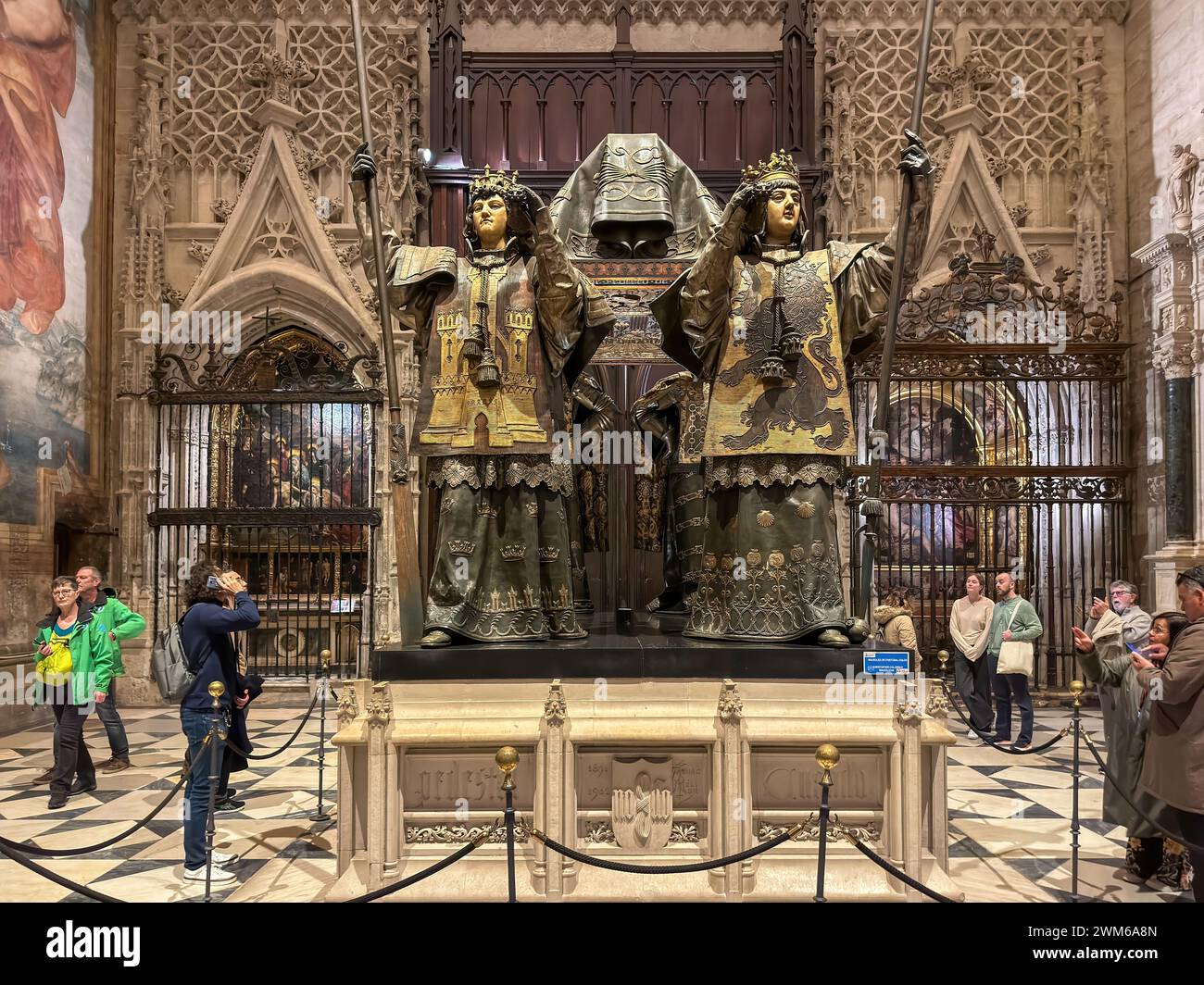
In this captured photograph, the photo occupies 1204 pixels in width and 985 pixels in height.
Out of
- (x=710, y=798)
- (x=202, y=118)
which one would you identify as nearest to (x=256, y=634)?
(x=202, y=118)

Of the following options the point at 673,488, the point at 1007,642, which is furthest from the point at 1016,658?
Answer: the point at 673,488

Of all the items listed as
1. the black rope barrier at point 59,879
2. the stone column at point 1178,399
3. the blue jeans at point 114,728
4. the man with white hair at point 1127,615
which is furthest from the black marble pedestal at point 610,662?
the stone column at point 1178,399

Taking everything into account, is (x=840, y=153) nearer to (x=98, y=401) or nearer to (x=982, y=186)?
(x=982, y=186)

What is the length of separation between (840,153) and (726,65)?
6.42ft

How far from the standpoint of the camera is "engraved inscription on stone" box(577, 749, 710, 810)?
12.1ft

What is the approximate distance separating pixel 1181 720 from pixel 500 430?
3.15 m

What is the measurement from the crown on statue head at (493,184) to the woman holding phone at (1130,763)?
11.6 feet

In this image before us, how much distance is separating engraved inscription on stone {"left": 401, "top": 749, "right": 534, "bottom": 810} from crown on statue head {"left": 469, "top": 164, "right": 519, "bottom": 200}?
2531 millimetres

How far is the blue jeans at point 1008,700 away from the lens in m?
7.19

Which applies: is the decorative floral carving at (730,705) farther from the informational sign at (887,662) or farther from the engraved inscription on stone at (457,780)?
the engraved inscription on stone at (457,780)

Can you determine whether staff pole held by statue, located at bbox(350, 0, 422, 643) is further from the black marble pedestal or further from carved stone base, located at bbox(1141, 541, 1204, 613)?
carved stone base, located at bbox(1141, 541, 1204, 613)

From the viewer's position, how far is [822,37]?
1134 centimetres
